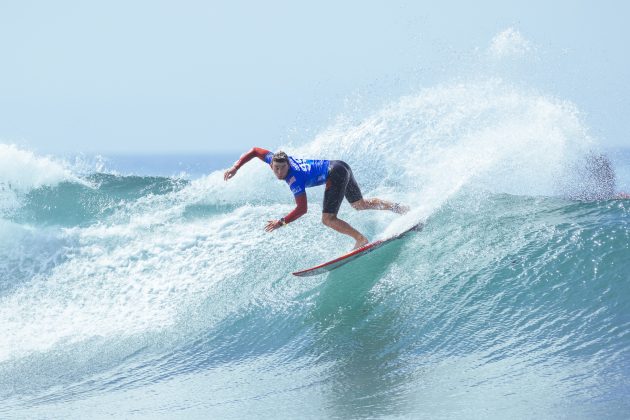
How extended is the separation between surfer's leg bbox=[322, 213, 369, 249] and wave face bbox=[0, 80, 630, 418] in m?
0.37

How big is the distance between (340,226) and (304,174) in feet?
2.33

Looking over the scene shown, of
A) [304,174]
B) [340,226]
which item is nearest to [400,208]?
[340,226]

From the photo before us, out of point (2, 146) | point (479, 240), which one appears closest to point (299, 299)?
point (479, 240)

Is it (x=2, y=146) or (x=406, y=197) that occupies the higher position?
(x=2, y=146)

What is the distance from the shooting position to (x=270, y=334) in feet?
24.2

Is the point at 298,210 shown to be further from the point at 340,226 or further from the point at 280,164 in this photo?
the point at 340,226

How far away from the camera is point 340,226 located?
312 inches

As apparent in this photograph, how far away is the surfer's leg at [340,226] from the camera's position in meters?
7.86

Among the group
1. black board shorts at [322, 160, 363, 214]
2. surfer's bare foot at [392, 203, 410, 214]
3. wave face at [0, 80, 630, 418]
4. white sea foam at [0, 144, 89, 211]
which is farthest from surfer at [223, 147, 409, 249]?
white sea foam at [0, 144, 89, 211]

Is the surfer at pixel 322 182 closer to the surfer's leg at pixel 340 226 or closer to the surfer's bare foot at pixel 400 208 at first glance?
the surfer's leg at pixel 340 226

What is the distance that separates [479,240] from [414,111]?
3.29 metres

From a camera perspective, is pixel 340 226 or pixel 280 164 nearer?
pixel 280 164

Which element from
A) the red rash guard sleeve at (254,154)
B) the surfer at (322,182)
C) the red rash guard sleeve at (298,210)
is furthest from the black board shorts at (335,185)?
the red rash guard sleeve at (254,154)

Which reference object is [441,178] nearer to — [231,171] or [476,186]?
[476,186]
